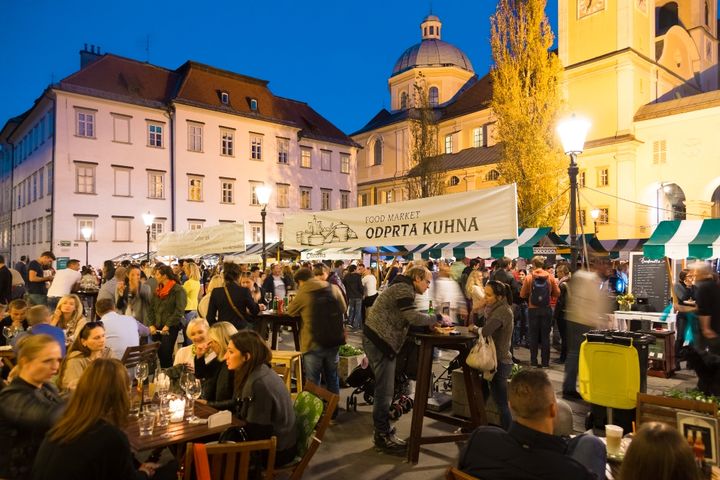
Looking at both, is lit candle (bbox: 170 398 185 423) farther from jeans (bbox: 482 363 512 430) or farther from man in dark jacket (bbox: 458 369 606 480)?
jeans (bbox: 482 363 512 430)

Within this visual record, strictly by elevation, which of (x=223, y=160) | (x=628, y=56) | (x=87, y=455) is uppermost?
(x=628, y=56)

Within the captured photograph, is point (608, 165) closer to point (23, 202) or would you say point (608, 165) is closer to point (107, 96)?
point (107, 96)

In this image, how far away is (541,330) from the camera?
34.0 ft

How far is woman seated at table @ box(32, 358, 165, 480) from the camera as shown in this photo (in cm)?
280

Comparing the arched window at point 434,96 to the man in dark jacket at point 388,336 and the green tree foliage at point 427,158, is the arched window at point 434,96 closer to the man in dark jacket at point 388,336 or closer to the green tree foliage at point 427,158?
the green tree foliage at point 427,158

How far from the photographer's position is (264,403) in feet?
13.3

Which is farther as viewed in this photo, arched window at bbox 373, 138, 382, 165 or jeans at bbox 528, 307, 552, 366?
arched window at bbox 373, 138, 382, 165

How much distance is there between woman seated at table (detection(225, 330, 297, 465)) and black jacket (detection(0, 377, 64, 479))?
1.29 m

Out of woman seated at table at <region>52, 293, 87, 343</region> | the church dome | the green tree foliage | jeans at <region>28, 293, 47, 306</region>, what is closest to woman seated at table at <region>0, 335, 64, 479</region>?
woman seated at table at <region>52, 293, 87, 343</region>

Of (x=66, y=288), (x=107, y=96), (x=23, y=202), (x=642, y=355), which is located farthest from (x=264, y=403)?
(x=23, y=202)

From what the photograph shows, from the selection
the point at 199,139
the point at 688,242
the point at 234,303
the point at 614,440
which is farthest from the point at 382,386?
the point at 199,139

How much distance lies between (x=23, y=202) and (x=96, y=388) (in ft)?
150

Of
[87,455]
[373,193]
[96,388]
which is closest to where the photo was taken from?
[87,455]

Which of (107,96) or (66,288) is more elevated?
(107,96)
